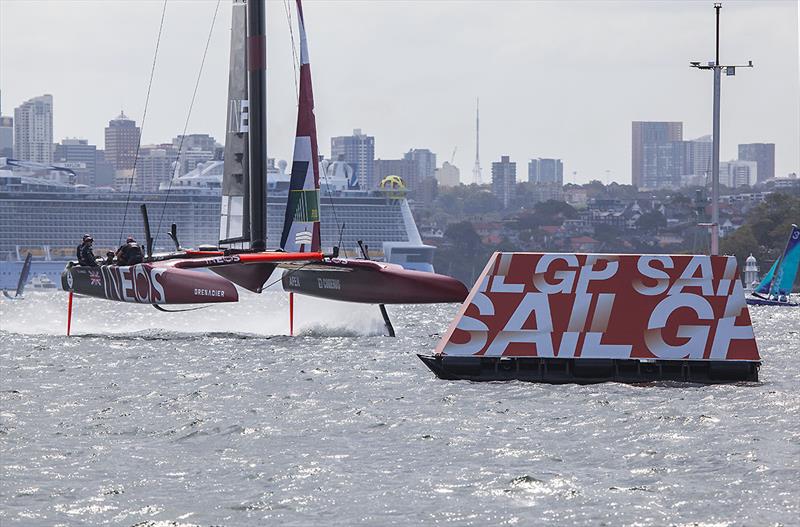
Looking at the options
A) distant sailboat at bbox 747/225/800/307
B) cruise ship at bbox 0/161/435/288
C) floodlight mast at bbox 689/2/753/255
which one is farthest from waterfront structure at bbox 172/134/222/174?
floodlight mast at bbox 689/2/753/255

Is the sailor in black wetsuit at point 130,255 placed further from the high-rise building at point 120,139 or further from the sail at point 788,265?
the high-rise building at point 120,139

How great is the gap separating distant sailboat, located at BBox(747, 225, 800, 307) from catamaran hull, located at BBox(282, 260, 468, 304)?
1435 inches

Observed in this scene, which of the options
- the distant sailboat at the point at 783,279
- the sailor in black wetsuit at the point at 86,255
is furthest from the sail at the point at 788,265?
the sailor in black wetsuit at the point at 86,255

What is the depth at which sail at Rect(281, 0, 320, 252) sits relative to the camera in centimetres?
2820

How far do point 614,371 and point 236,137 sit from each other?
1364cm

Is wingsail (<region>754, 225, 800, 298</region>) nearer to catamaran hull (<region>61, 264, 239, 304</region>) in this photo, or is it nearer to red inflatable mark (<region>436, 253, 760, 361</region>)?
catamaran hull (<region>61, 264, 239, 304</region>)

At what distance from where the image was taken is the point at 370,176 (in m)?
179

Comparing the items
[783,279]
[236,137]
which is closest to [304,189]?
[236,137]

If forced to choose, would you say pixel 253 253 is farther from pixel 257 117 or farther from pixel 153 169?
pixel 153 169

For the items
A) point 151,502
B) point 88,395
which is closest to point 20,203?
point 88,395

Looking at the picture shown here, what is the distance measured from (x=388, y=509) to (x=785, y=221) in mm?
92837

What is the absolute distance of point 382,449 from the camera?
1274 centimetres

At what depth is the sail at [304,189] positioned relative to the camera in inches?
1110

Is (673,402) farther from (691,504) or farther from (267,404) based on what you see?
(691,504)
